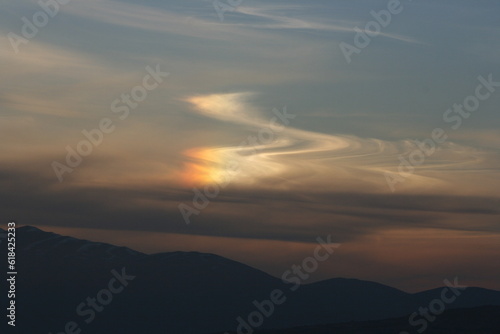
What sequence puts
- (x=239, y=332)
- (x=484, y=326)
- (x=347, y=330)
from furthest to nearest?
(x=239, y=332)
(x=347, y=330)
(x=484, y=326)

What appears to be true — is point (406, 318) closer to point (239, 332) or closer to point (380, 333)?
point (380, 333)

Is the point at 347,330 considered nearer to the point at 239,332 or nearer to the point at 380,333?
the point at 380,333

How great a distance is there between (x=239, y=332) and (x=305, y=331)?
34.5ft

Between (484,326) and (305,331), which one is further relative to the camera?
(305,331)

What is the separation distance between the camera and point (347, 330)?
9775 cm

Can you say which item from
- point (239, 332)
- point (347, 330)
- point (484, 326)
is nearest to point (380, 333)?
point (347, 330)

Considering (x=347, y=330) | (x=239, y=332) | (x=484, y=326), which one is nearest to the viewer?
(x=484, y=326)

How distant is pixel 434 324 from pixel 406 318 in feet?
28.4

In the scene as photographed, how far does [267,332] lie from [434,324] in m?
21.7

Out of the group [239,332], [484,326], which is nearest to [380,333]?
[484,326]

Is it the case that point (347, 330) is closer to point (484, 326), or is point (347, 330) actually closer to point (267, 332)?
point (267, 332)

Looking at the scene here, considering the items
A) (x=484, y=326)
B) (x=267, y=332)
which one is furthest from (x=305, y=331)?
(x=484, y=326)

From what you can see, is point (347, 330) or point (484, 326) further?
point (347, 330)

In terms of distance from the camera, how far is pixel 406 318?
10200 centimetres
